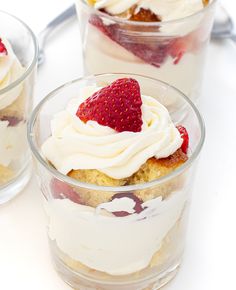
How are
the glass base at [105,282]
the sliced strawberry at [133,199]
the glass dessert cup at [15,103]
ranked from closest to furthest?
the sliced strawberry at [133,199], the glass base at [105,282], the glass dessert cup at [15,103]

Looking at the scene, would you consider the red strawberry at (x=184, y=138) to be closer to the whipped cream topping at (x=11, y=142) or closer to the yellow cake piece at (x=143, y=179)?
the yellow cake piece at (x=143, y=179)

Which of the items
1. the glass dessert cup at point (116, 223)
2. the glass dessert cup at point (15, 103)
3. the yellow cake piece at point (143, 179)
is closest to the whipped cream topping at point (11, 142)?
the glass dessert cup at point (15, 103)

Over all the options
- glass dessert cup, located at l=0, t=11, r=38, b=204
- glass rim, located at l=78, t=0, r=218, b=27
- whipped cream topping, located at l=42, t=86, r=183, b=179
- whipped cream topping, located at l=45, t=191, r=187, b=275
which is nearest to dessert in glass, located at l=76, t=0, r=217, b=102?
glass rim, located at l=78, t=0, r=218, b=27

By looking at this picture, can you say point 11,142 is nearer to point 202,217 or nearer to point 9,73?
point 9,73

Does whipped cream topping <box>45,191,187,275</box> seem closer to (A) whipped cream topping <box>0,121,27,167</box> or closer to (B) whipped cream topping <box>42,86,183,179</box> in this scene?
(B) whipped cream topping <box>42,86,183,179</box>

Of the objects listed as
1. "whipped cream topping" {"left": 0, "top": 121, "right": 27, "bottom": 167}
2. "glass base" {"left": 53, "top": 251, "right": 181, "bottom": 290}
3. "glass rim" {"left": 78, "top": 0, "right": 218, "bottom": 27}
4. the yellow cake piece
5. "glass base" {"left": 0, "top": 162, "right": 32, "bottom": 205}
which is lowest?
"glass base" {"left": 0, "top": 162, "right": 32, "bottom": 205}

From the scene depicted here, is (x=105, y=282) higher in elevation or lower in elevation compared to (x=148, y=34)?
lower

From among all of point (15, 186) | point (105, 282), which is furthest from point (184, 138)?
point (15, 186)
